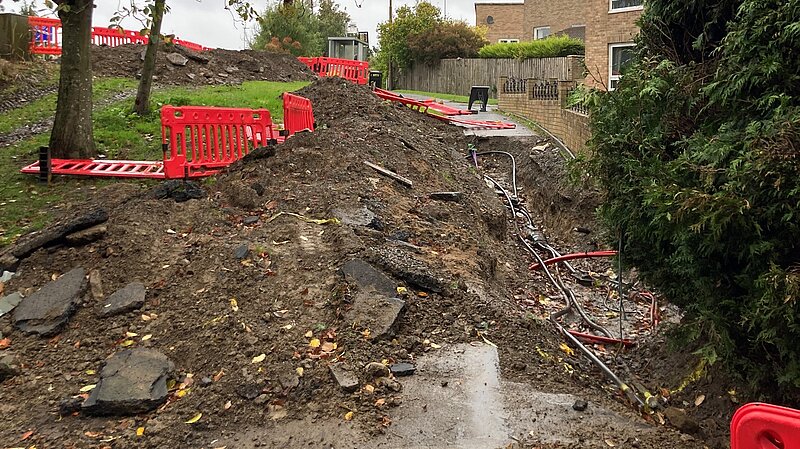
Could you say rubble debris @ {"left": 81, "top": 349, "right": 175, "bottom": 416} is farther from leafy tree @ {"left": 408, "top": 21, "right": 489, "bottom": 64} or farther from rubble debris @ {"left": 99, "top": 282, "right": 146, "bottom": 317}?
leafy tree @ {"left": 408, "top": 21, "right": 489, "bottom": 64}

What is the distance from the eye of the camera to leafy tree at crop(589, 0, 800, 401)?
3.27 m

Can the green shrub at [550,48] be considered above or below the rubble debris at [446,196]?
above

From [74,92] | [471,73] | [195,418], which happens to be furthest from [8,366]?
[471,73]

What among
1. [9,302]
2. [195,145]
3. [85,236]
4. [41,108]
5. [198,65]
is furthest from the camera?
[198,65]

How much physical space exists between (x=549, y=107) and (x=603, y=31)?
6453 mm

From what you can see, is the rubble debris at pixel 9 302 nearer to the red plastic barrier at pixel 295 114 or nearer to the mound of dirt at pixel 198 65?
the red plastic barrier at pixel 295 114

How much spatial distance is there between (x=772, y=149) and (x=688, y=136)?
1130mm

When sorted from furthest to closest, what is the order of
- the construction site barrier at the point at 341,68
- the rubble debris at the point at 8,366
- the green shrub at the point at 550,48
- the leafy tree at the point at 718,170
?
the green shrub at the point at 550,48 → the construction site barrier at the point at 341,68 → the rubble debris at the point at 8,366 → the leafy tree at the point at 718,170

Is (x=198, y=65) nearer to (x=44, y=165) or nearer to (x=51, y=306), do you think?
(x=44, y=165)

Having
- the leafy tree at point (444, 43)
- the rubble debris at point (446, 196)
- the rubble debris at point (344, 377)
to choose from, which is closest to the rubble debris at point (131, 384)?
the rubble debris at point (344, 377)

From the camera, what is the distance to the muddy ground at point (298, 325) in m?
3.96

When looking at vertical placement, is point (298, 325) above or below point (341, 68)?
below

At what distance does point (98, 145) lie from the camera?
11391 mm

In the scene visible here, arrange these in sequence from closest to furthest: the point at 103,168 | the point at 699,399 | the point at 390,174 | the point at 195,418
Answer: the point at 195,418 < the point at 699,399 < the point at 390,174 < the point at 103,168
